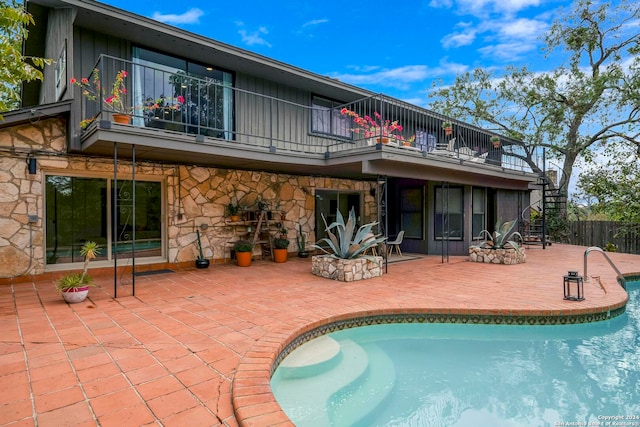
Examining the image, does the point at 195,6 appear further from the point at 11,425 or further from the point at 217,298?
the point at 11,425

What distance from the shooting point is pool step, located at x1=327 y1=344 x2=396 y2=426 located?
2975 millimetres

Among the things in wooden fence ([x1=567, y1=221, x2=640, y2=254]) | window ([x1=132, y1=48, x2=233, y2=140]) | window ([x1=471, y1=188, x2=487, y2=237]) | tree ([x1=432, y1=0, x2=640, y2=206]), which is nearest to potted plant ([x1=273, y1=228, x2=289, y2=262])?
window ([x1=132, y1=48, x2=233, y2=140])

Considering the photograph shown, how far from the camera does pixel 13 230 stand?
20.0 ft

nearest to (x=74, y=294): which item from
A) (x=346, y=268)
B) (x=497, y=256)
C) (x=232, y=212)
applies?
(x=232, y=212)

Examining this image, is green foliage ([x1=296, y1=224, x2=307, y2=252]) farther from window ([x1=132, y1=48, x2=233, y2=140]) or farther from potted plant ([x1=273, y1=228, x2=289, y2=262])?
window ([x1=132, y1=48, x2=233, y2=140])

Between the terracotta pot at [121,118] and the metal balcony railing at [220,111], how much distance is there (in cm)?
6

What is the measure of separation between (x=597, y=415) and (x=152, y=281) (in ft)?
21.4

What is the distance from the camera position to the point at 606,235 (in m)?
13.7

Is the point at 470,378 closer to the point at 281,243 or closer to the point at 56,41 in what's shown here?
the point at 281,243

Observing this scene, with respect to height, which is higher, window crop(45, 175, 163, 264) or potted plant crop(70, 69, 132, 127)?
potted plant crop(70, 69, 132, 127)

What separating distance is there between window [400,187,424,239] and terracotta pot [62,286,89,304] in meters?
8.99

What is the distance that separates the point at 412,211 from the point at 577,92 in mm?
10470

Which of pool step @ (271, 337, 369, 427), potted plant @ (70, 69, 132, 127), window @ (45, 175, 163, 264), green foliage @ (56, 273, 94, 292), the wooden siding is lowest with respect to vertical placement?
pool step @ (271, 337, 369, 427)

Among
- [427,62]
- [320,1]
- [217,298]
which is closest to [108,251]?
[217,298]
